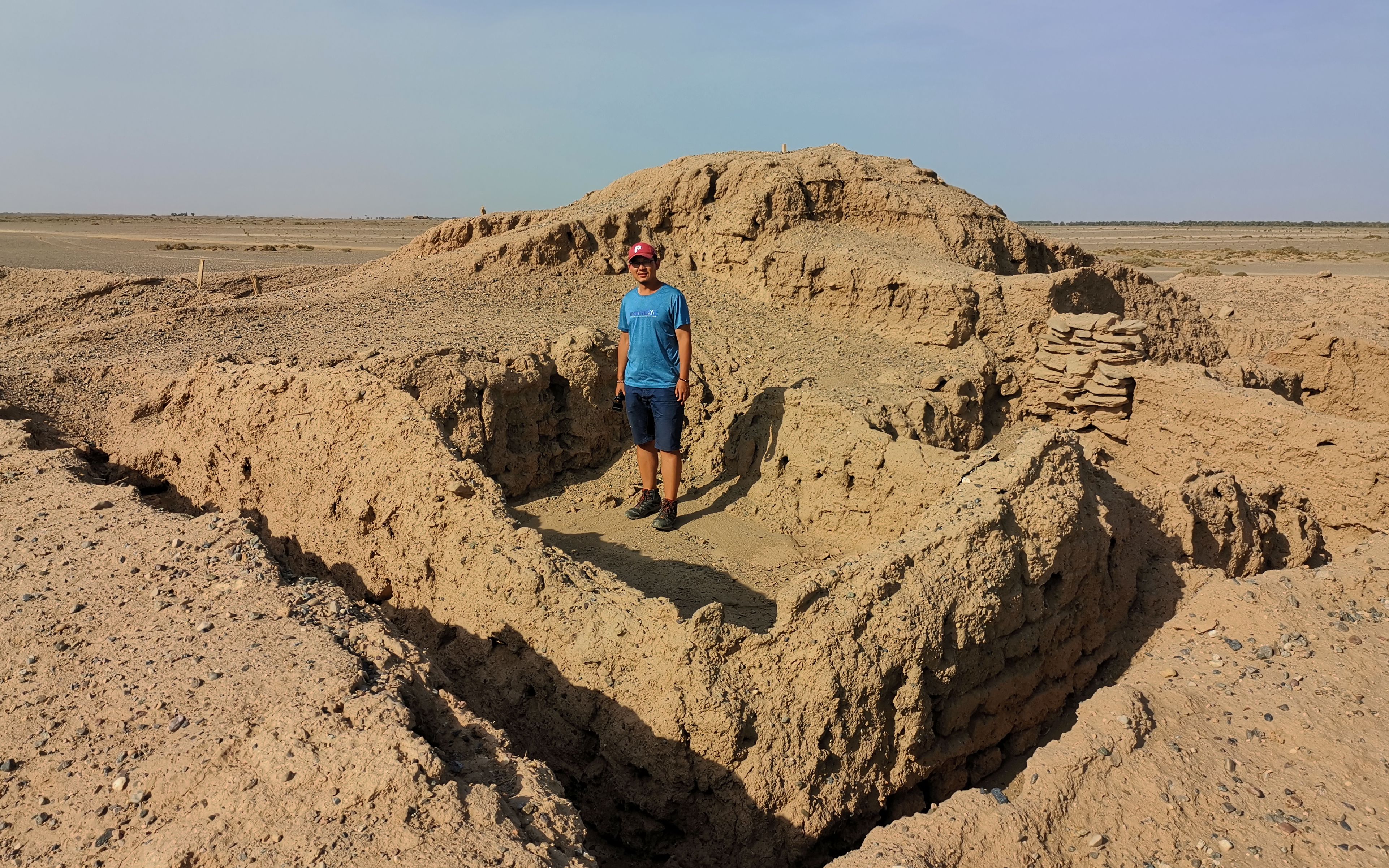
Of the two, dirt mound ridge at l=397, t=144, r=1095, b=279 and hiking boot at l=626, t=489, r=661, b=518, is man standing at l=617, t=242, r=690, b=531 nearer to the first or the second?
hiking boot at l=626, t=489, r=661, b=518

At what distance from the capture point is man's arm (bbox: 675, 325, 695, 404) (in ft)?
17.6

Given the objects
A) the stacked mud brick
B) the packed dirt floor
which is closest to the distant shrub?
the stacked mud brick

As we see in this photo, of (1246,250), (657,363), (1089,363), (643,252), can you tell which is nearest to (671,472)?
(657,363)

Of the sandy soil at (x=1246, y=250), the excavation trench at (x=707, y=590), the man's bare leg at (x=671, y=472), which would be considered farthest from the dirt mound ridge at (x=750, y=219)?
the sandy soil at (x=1246, y=250)

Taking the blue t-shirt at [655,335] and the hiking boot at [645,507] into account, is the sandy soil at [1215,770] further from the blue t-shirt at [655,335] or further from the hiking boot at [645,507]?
the blue t-shirt at [655,335]

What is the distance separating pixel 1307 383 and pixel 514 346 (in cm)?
819

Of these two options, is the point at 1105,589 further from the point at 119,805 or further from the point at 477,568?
the point at 119,805

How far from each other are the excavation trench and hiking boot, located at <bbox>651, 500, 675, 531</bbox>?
0.58 ft

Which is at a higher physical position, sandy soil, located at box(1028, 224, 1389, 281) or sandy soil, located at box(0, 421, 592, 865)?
sandy soil, located at box(1028, 224, 1389, 281)

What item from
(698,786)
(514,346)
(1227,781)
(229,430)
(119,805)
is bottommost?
(698,786)

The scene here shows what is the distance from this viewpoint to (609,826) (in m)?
3.57

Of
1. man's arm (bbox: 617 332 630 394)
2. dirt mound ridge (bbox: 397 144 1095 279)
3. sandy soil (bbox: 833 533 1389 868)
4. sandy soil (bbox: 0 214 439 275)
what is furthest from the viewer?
sandy soil (bbox: 0 214 439 275)

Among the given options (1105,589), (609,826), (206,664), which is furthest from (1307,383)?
(206,664)

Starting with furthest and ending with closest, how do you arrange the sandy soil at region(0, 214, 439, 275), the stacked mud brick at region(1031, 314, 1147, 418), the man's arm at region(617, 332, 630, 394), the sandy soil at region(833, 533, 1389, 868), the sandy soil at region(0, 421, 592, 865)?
the sandy soil at region(0, 214, 439, 275) < the stacked mud brick at region(1031, 314, 1147, 418) < the man's arm at region(617, 332, 630, 394) < the sandy soil at region(833, 533, 1389, 868) < the sandy soil at region(0, 421, 592, 865)
